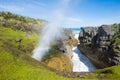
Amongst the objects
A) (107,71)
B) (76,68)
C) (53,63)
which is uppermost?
(107,71)

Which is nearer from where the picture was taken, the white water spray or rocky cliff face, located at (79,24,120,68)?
rocky cliff face, located at (79,24,120,68)

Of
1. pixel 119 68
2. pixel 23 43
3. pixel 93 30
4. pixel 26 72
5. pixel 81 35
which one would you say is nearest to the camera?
pixel 26 72

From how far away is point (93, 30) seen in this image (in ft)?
361

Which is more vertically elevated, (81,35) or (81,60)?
(81,35)

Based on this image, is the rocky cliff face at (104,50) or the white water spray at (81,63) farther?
the white water spray at (81,63)

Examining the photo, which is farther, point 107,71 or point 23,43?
point 23,43

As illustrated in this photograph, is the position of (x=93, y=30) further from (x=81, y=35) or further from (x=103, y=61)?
(x=103, y=61)

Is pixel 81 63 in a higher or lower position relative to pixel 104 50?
lower

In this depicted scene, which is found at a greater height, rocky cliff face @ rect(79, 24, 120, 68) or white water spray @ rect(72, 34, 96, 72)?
rocky cliff face @ rect(79, 24, 120, 68)

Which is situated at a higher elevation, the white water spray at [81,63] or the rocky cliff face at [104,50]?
the rocky cliff face at [104,50]

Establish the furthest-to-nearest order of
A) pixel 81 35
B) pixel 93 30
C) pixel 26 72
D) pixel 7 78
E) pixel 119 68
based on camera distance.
→ pixel 81 35 → pixel 93 30 → pixel 119 68 → pixel 26 72 → pixel 7 78

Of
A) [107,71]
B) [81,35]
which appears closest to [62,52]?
[107,71]

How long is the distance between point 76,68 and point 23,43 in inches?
955

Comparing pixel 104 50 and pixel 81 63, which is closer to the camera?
pixel 104 50
